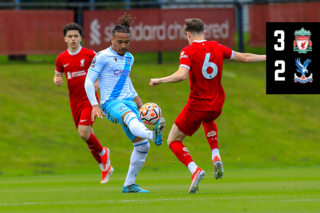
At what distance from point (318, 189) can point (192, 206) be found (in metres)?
2.49

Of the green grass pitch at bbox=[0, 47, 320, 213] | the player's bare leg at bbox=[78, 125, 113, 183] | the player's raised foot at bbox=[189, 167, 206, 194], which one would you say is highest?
the player's raised foot at bbox=[189, 167, 206, 194]

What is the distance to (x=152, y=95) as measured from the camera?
2011 centimetres

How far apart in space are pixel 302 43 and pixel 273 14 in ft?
19.4

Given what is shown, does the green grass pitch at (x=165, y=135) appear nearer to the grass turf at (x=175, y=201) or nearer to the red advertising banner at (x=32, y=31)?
the red advertising banner at (x=32, y=31)

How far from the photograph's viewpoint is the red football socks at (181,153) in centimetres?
784

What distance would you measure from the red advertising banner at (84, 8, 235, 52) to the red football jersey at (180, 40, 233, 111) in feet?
44.4

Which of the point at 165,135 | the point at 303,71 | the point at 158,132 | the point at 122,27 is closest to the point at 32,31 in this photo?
the point at 165,135

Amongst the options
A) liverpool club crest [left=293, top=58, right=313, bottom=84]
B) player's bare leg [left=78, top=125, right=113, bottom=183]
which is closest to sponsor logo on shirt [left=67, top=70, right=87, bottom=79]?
player's bare leg [left=78, top=125, right=113, bottom=183]

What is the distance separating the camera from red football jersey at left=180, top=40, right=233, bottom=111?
780cm

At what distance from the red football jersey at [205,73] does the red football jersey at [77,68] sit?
314 cm

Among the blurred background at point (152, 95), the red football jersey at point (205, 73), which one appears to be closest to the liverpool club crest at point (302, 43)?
the blurred background at point (152, 95)

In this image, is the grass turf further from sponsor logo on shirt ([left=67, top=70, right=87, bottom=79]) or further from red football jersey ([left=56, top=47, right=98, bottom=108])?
sponsor logo on shirt ([left=67, top=70, right=87, bottom=79])

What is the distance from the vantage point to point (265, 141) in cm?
1783

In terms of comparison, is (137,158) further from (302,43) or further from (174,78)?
(302,43)
